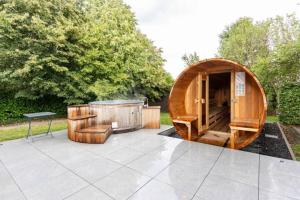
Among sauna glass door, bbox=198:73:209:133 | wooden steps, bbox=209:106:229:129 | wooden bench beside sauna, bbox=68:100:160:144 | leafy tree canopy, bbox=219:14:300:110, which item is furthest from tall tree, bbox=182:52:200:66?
wooden bench beside sauna, bbox=68:100:160:144

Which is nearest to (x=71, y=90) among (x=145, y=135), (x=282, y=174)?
(x=145, y=135)

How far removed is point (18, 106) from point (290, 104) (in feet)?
44.0

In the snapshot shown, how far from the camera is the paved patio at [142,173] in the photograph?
2160 millimetres

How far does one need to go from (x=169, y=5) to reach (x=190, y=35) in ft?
22.4

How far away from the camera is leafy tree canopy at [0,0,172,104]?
7.33m

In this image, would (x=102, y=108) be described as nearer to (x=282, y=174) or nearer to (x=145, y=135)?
(x=145, y=135)

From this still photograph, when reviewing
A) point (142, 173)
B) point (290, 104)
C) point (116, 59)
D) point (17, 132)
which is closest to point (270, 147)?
point (142, 173)

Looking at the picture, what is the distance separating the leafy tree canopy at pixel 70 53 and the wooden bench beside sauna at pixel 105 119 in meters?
3.16

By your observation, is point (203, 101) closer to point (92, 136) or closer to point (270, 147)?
point (270, 147)

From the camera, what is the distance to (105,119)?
5234 mm

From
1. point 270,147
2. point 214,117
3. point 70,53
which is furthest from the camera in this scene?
point 70,53

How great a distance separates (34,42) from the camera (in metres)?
7.57

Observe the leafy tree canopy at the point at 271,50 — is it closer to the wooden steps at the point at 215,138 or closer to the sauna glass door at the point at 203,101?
the sauna glass door at the point at 203,101

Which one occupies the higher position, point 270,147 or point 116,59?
point 116,59
